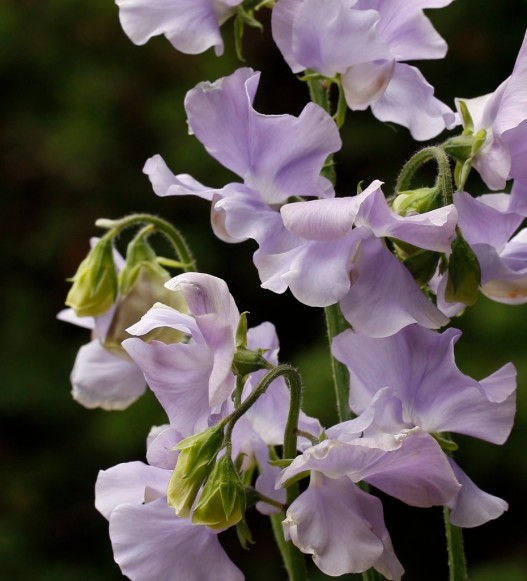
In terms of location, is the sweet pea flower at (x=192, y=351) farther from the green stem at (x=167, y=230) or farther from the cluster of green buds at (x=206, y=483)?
the green stem at (x=167, y=230)

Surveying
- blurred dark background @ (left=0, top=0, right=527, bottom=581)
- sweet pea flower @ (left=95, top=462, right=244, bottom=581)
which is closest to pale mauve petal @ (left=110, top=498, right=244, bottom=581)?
sweet pea flower @ (left=95, top=462, right=244, bottom=581)

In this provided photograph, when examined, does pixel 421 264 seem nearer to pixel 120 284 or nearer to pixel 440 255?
pixel 440 255

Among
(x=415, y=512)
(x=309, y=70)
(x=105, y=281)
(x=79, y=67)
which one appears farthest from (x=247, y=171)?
(x=79, y=67)

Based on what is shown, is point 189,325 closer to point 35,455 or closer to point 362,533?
point 362,533

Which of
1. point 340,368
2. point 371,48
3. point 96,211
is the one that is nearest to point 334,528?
point 340,368

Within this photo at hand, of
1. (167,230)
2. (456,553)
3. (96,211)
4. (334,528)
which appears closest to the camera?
(334,528)

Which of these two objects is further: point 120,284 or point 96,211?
point 96,211
